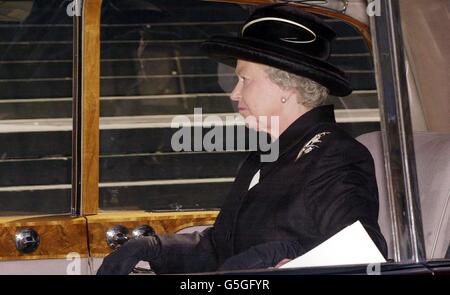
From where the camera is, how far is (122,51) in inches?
120

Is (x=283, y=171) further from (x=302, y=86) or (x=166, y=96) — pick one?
(x=166, y=96)

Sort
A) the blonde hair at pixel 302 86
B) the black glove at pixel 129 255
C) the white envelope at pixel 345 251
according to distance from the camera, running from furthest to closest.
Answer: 1. the blonde hair at pixel 302 86
2. the black glove at pixel 129 255
3. the white envelope at pixel 345 251

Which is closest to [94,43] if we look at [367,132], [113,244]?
[113,244]

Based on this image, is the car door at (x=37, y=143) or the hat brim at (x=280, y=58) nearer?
the hat brim at (x=280, y=58)

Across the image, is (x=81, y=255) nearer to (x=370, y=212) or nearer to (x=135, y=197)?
(x=135, y=197)

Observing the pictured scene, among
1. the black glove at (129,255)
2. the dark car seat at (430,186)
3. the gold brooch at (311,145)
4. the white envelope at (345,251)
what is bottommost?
the black glove at (129,255)

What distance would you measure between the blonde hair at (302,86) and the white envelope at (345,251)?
43 centimetres

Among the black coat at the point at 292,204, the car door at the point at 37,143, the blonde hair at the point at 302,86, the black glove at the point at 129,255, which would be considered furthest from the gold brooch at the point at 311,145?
the car door at the point at 37,143

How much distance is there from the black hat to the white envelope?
0.46 metres

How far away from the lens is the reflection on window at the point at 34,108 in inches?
114

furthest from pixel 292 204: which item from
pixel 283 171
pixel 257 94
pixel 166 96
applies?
pixel 166 96

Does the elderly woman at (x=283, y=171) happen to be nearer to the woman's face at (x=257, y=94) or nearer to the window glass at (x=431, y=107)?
the woman's face at (x=257, y=94)

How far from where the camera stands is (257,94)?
2814mm
